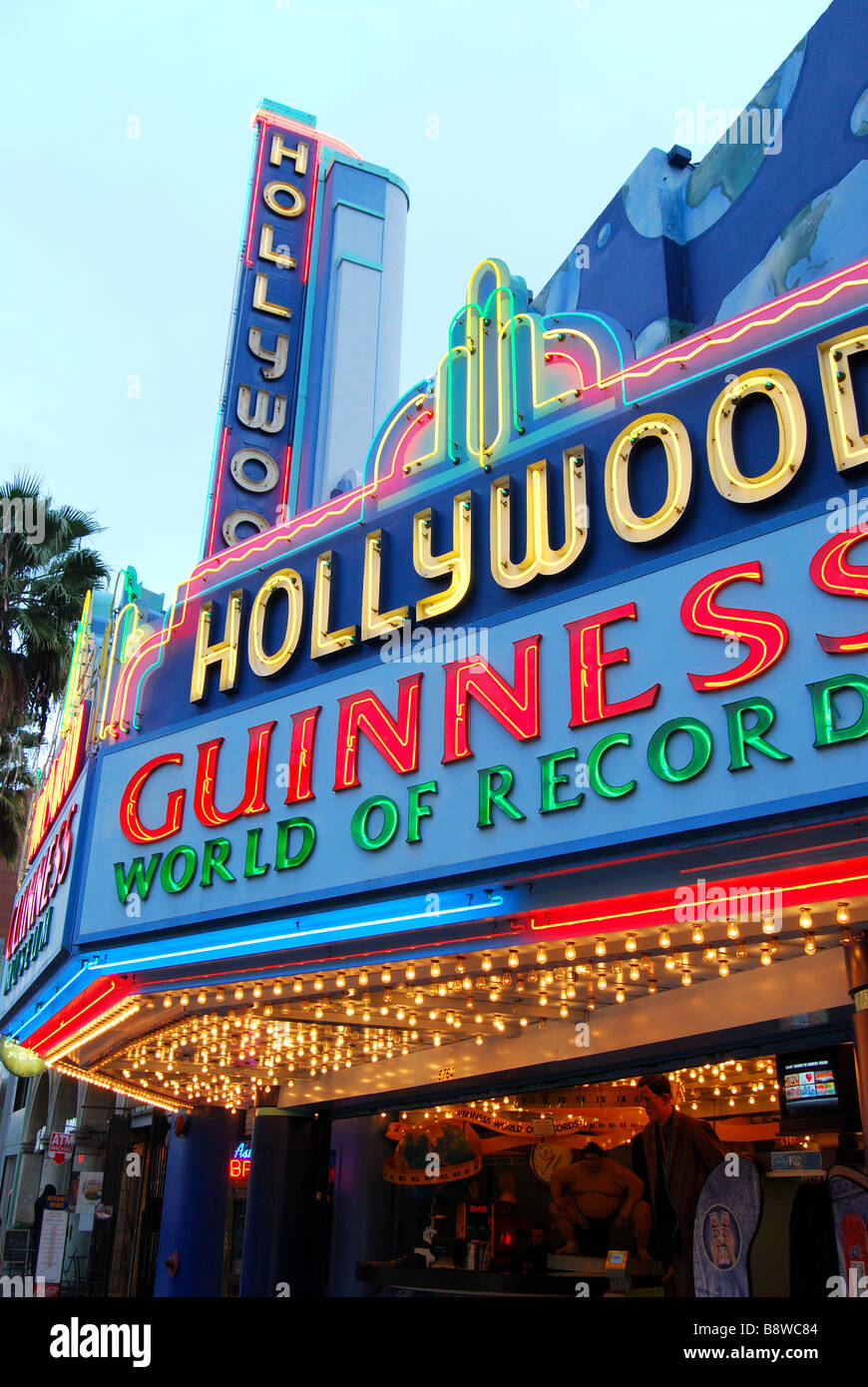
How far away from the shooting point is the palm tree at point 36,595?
23.3 m

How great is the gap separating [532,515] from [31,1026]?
1016cm

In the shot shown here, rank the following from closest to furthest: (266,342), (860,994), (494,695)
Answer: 1. (860,994)
2. (494,695)
3. (266,342)

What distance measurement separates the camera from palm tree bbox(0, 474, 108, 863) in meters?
23.3

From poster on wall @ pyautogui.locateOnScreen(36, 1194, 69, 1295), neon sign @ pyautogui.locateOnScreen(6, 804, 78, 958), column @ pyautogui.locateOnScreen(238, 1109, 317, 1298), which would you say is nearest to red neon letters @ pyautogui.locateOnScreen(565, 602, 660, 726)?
neon sign @ pyautogui.locateOnScreen(6, 804, 78, 958)

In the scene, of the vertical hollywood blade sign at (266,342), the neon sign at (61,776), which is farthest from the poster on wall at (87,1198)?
the vertical hollywood blade sign at (266,342)

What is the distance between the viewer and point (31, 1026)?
50.2ft

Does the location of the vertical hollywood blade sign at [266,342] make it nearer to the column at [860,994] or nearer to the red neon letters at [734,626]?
the red neon letters at [734,626]

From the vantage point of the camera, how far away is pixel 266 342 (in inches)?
669

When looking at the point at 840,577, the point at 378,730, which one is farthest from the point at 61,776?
the point at 840,577

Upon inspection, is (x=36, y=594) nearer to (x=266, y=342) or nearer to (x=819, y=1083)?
(x=266, y=342)

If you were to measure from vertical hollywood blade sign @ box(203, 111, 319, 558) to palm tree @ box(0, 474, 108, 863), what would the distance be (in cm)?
859

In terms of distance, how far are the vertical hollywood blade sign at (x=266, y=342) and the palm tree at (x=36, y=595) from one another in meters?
8.59

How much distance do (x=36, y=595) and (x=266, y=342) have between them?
9.70 m

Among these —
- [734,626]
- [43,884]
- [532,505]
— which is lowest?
[734,626]
